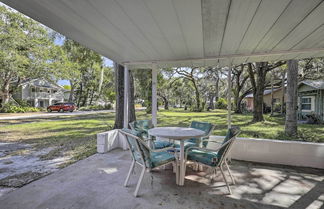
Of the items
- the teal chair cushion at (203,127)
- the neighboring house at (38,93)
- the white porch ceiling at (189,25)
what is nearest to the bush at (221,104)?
the white porch ceiling at (189,25)

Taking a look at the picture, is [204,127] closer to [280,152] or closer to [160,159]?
[160,159]

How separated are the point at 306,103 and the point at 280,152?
11257 millimetres

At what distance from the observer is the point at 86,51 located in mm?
6574

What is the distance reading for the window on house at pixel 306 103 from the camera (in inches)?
438

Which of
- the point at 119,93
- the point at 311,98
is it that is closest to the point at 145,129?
the point at 119,93

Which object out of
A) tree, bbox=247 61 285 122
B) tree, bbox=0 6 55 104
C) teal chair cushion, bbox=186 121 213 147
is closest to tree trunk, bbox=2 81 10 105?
tree, bbox=0 6 55 104

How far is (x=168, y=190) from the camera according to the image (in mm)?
2381

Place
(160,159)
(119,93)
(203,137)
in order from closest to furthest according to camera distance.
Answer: (160,159), (203,137), (119,93)

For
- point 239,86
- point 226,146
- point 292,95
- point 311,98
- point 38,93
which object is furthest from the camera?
point 38,93

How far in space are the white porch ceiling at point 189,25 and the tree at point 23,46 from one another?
11413 millimetres

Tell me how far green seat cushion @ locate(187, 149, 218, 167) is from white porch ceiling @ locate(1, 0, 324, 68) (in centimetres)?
188

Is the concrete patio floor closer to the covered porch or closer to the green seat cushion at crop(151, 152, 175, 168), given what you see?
the covered porch

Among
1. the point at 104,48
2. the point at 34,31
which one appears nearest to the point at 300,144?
the point at 104,48

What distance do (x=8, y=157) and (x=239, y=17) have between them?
558 cm
